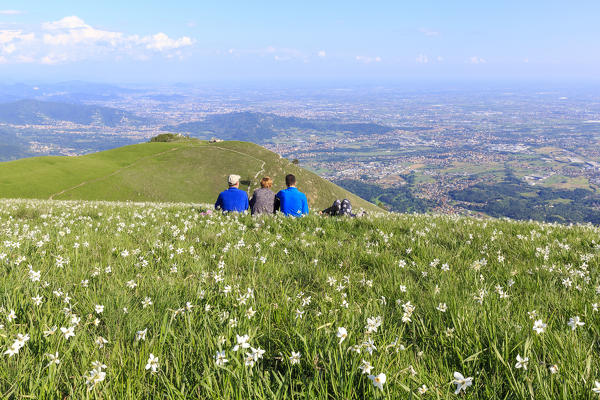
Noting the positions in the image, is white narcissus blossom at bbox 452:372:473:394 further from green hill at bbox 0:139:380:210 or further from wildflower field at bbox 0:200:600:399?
green hill at bbox 0:139:380:210

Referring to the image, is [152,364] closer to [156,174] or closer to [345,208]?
[345,208]

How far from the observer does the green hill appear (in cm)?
9281

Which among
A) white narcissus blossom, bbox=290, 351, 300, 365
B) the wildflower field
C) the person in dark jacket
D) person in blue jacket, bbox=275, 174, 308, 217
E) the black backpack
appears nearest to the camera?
the wildflower field

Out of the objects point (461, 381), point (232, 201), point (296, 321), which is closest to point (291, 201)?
point (232, 201)

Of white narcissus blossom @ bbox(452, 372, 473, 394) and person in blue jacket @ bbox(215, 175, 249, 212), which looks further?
person in blue jacket @ bbox(215, 175, 249, 212)

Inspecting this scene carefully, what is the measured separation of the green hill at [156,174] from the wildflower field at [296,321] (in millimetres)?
97243

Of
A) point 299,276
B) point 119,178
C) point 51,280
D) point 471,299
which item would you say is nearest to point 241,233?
point 299,276

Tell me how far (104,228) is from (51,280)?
Result: 4.20 metres

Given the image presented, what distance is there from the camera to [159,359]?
238 centimetres

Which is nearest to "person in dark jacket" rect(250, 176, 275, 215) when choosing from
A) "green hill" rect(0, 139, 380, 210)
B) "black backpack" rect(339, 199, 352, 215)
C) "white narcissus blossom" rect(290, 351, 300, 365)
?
"black backpack" rect(339, 199, 352, 215)

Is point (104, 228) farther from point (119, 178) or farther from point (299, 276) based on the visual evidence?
point (119, 178)

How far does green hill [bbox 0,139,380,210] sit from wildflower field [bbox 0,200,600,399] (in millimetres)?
97243

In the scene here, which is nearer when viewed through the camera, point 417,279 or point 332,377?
point 332,377

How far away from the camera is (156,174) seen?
11000 centimetres
